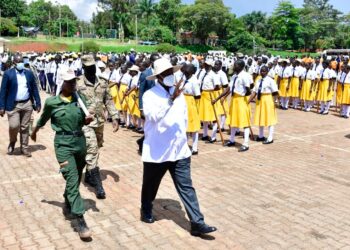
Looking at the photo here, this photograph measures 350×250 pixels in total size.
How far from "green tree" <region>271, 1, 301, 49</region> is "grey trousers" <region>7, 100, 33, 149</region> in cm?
6639

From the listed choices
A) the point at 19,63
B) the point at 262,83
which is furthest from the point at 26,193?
the point at 262,83

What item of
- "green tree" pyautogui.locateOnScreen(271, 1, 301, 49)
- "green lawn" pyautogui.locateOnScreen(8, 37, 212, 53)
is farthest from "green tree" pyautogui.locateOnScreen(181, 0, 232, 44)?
"green tree" pyautogui.locateOnScreen(271, 1, 301, 49)

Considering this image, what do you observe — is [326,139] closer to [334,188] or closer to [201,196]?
[334,188]

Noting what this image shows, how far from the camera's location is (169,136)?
15.2ft

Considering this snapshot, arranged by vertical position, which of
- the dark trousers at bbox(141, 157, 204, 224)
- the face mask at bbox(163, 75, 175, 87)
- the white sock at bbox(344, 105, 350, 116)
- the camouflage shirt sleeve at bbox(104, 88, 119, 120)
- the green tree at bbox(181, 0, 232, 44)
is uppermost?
the green tree at bbox(181, 0, 232, 44)

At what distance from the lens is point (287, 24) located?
70.2 m

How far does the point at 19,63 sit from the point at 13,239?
4.29 meters

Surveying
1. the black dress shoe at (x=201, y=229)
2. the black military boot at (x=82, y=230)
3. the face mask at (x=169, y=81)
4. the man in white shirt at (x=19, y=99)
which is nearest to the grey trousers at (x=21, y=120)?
the man in white shirt at (x=19, y=99)

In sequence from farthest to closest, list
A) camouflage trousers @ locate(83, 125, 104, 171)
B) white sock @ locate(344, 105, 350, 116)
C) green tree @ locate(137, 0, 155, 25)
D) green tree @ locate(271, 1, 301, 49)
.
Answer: green tree @ locate(137, 0, 155, 25), green tree @ locate(271, 1, 301, 49), white sock @ locate(344, 105, 350, 116), camouflage trousers @ locate(83, 125, 104, 171)

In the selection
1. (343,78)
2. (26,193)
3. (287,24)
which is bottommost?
(26,193)

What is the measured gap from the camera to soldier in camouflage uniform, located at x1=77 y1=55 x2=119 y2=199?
5895 mm

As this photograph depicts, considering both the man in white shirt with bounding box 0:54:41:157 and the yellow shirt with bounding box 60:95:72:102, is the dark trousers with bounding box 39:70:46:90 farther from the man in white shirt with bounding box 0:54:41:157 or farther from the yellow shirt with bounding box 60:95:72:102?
the yellow shirt with bounding box 60:95:72:102

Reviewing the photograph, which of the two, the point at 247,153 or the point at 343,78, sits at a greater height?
the point at 343,78

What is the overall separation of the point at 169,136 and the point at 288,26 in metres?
70.5
